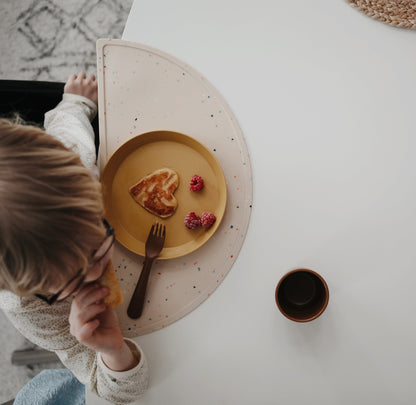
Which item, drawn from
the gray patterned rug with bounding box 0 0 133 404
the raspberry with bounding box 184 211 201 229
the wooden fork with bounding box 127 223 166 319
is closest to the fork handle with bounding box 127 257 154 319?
the wooden fork with bounding box 127 223 166 319

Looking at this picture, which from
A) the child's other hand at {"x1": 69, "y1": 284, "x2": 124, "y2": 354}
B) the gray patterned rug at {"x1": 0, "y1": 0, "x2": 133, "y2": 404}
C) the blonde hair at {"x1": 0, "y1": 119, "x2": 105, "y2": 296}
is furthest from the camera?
the gray patterned rug at {"x1": 0, "y1": 0, "x2": 133, "y2": 404}

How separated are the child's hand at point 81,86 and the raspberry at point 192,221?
434 millimetres

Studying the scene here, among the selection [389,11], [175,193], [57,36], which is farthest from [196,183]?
[57,36]

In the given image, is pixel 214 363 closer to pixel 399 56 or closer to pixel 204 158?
pixel 204 158

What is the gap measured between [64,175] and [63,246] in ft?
0.39

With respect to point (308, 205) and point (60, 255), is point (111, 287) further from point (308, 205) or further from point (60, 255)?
point (308, 205)

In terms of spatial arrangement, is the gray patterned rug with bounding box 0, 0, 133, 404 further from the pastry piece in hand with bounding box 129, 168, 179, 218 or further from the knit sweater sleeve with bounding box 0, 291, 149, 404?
the knit sweater sleeve with bounding box 0, 291, 149, 404

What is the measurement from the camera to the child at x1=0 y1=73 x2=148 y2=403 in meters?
0.55

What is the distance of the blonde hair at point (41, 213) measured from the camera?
0.54 metres

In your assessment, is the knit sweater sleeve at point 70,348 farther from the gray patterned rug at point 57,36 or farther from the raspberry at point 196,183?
the gray patterned rug at point 57,36

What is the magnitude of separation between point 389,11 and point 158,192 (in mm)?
709

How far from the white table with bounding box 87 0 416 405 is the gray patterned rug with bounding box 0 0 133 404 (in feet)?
2.69

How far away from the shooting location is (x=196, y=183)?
0.77 m

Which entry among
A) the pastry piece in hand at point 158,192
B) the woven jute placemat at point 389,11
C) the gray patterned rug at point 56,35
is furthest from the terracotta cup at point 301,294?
the gray patterned rug at point 56,35
